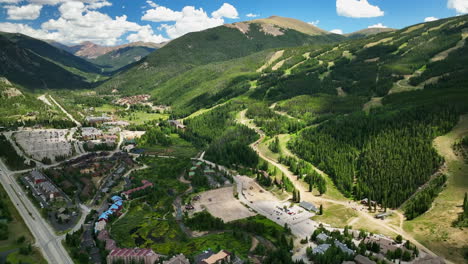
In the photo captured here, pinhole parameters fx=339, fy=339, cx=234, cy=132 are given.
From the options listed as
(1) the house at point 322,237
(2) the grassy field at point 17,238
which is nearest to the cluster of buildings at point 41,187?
(2) the grassy field at point 17,238

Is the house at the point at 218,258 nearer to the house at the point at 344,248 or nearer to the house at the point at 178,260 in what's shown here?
the house at the point at 178,260

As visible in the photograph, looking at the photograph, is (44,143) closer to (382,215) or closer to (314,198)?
(314,198)

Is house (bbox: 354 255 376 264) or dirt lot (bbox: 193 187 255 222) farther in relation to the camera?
dirt lot (bbox: 193 187 255 222)

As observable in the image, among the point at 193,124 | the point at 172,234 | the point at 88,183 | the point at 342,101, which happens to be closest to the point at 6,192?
the point at 88,183

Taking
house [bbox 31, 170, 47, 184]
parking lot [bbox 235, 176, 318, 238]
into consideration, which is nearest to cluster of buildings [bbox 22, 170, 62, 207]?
house [bbox 31, 170, 47, 184]

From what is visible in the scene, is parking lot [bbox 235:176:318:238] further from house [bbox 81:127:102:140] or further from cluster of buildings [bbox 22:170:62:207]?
house [bbox 81:127:102:140]

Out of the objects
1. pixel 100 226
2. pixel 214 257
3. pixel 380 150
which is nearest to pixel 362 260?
pixel 214 257
